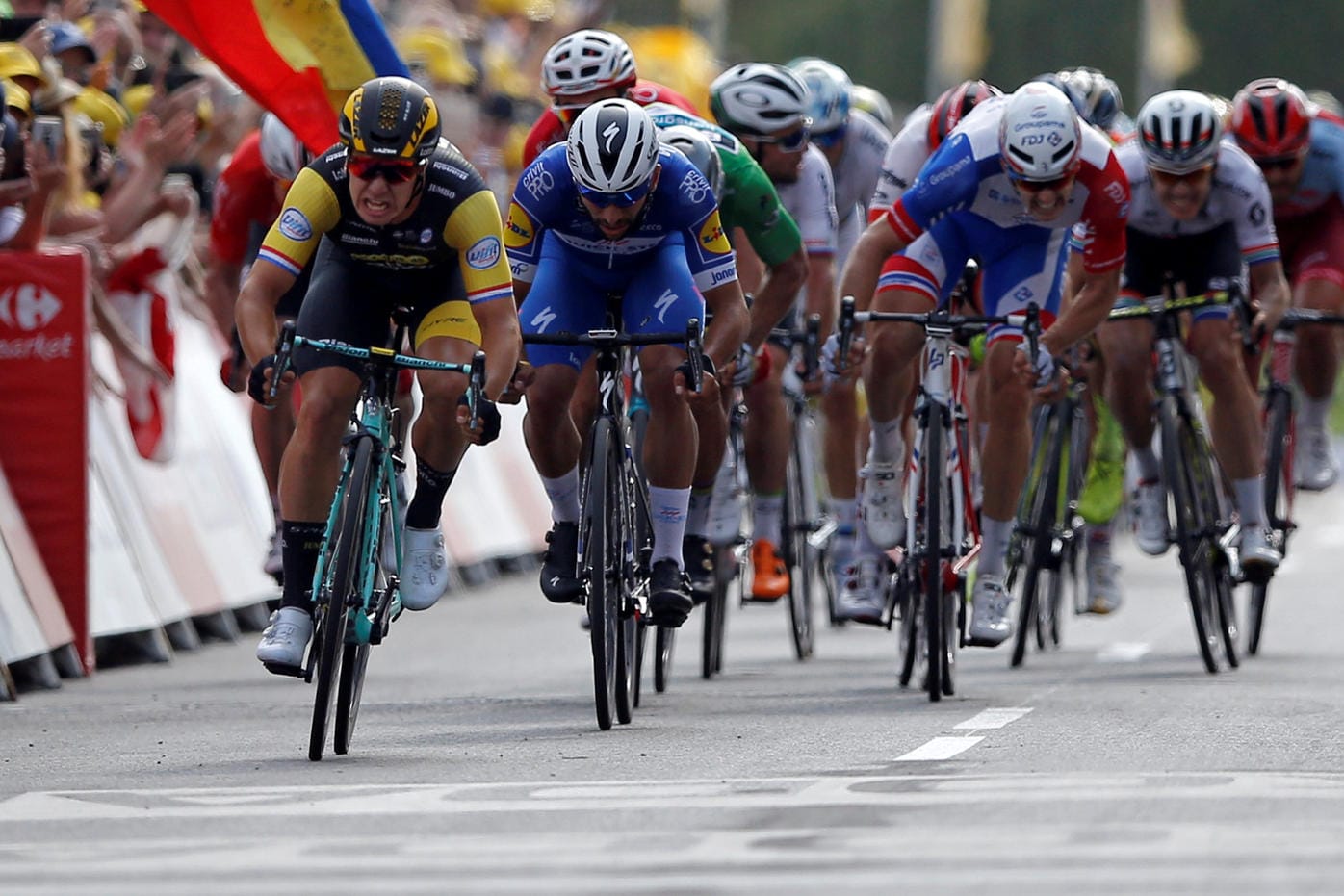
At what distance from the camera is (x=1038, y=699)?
1116 cm

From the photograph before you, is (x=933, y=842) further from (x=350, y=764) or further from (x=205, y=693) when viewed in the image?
(x=205, y=693)

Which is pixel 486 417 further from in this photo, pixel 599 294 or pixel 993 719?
pixel 993 719

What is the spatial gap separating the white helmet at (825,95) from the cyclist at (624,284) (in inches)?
141

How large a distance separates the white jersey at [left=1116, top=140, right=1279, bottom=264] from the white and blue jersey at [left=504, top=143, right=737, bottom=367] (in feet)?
9.84

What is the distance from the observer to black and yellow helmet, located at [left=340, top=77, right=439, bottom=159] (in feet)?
30.2

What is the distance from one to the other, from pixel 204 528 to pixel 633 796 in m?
7.82

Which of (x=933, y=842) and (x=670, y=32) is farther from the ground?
(x=670, y=32)

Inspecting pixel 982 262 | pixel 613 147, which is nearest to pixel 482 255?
pixel 613 147

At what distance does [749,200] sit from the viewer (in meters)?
11.8

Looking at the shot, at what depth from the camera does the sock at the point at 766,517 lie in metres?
13.7

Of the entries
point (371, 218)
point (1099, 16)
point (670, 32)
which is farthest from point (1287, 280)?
point (1099, 16)

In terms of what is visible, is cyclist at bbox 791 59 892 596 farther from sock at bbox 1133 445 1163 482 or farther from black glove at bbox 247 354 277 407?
black glove at bbox 247 354 277 407

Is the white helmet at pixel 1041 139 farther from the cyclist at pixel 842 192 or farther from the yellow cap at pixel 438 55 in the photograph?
the yellow cap at pixel 438 55

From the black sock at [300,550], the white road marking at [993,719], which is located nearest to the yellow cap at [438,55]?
the white road marking at [993,719]
